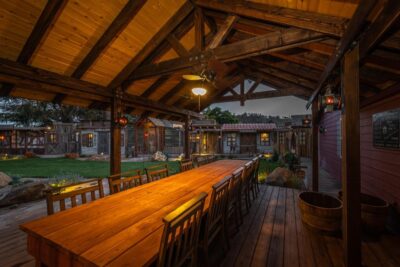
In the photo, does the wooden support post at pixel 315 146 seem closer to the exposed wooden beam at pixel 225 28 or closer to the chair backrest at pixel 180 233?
the exposed wooden beam at pixel 225 28

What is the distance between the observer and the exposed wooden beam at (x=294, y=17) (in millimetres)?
2100

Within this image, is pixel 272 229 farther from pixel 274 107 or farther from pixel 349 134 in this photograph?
pixel 274 107

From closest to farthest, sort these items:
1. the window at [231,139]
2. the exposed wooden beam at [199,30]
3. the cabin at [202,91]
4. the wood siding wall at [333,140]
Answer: the cabin at [202,91] < the exposed wooden beam at [199,30] < the wood siding wall at [333,140] < the window at [231,139]

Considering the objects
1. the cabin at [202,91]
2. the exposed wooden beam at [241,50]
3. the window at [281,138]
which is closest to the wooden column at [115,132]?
the cabin at [202,91]

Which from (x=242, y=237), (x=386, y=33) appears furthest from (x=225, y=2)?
(x=242, y=237)

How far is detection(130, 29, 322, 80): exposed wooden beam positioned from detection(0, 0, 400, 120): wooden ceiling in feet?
0.05

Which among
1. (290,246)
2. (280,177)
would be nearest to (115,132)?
(290,246)

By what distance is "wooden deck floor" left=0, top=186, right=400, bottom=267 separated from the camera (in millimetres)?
2127

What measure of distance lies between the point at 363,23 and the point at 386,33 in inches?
10.1

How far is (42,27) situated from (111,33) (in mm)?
970

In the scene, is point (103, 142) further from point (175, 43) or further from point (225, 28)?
point (225, 28)

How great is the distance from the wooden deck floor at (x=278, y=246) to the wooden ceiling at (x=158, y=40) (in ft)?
8.06

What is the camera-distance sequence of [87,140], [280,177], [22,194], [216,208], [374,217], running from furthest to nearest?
1. [87,140]
2. [280,177]
3. [22,194]
4. [374,217]
5. [216,208]

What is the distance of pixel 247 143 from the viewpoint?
1608 cm
